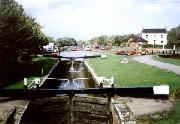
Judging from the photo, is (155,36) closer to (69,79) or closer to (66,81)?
(69,79)

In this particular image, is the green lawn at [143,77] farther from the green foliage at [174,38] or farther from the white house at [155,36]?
the white house at [155,36]

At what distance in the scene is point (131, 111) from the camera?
58.0 feet

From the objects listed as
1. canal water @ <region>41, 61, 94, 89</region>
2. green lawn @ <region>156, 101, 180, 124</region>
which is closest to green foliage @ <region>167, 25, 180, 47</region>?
canal water @ <region>41, 61, 94, 89</region>

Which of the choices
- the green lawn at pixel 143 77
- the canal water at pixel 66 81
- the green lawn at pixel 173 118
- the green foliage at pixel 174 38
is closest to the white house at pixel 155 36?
the green foliage at pixel 174 38

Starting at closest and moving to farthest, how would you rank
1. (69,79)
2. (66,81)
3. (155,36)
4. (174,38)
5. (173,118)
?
(173,118) → (66,81) → (69,79) → (174,38) → (155,36)

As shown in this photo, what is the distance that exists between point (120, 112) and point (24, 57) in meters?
41.1

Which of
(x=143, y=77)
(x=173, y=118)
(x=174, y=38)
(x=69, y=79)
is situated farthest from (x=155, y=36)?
(x=173, y=118)

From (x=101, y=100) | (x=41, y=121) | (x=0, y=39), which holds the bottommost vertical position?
(x=41, y=121)

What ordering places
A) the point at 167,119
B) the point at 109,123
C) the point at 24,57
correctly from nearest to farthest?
1. the point at 167,119
2. the point at 109,123
3. the point at 24,57

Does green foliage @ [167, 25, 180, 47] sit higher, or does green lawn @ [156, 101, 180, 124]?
green foliage @ [167, 25, 180, 47]

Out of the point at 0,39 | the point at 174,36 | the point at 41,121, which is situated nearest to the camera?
the point at 41,121

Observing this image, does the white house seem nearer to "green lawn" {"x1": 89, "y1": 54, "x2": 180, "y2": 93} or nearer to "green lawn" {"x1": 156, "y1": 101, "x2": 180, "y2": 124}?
"green lawn" {"x1": 89, "y1": 54, "x2": 180, "y2": 93}

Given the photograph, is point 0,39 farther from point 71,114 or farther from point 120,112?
point 120,112

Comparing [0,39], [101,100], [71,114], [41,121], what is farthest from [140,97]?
[0,39]
